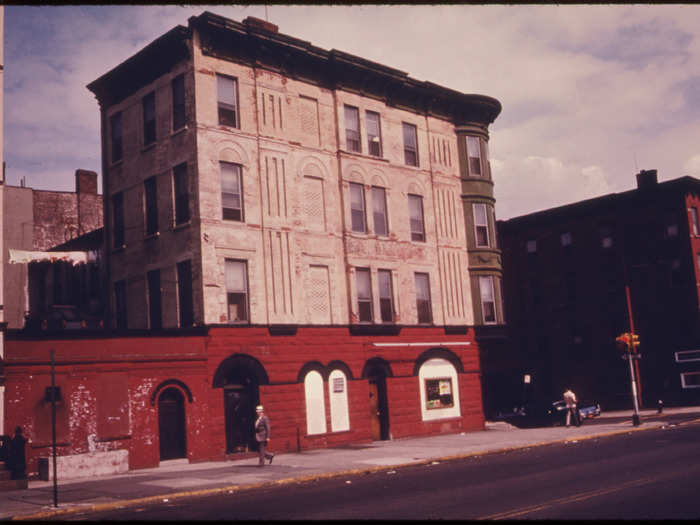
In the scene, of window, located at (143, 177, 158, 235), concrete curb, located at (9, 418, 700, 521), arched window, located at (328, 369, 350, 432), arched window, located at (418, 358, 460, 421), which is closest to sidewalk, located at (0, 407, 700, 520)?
concrete curb, located at (9, 418, 700, 521)

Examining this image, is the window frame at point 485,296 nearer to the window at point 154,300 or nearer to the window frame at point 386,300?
the window frame at point 386,300

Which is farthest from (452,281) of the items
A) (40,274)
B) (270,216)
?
(40,274)

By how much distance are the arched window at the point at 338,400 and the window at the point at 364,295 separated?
2.86 meters

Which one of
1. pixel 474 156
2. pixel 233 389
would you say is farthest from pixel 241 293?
pixel 474 156

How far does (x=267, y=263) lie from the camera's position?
2952cm

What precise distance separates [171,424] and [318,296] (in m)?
8.27

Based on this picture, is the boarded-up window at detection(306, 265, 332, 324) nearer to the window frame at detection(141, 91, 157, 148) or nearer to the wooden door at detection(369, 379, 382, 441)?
the wooden door at detection(369, 379, 382, 441)

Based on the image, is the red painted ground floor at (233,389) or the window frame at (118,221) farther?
the window frame at (118,221)

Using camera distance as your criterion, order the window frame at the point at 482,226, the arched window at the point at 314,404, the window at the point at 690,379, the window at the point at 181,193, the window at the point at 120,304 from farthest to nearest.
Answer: the window at the point at 690,379
the window frame at the point at 482,226
the window at the point at 120,304
the arched window at the point at 314,404
the window at the point at 181,193

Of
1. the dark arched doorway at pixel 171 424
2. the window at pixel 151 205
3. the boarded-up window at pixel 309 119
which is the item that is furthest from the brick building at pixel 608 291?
the window at pixel 151 205

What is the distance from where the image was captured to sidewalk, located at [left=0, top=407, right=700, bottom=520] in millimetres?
16875

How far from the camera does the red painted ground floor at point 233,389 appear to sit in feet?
78.2

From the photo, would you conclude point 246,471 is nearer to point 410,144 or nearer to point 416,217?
point 416,217

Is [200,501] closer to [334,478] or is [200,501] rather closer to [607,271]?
[334,478]
